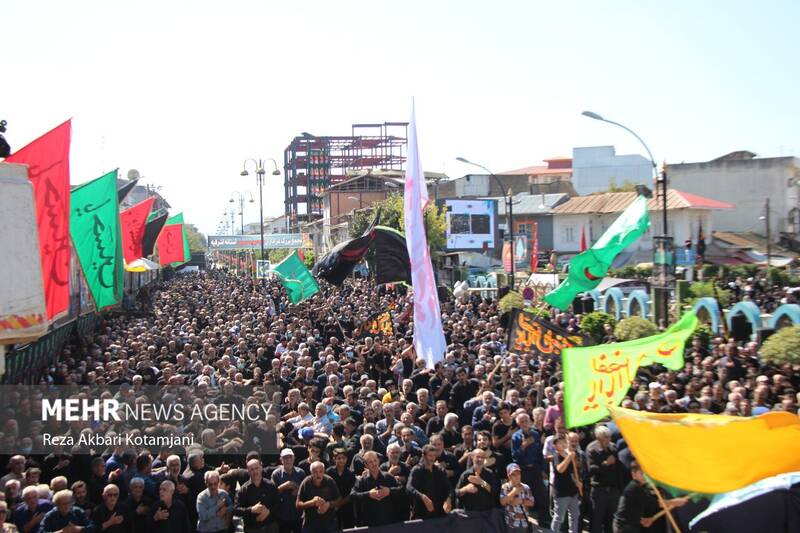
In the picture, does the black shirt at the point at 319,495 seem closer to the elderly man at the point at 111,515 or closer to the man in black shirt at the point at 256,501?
the man in black shirt at the point at 256,501

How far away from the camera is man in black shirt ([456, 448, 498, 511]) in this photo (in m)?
8.06

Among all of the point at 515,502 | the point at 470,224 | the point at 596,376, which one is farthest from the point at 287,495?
the point at 470,224

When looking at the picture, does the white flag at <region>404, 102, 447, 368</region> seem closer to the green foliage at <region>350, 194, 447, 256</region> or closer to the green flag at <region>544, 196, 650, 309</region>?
the green flag at <region>544, 196, 650, 309</region>

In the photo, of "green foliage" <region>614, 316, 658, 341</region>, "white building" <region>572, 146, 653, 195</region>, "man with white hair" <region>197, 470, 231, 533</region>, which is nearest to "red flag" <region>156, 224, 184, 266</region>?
"green foliage" <region>614, 316, 658, 341</region>

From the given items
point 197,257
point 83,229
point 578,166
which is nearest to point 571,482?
point 83,229

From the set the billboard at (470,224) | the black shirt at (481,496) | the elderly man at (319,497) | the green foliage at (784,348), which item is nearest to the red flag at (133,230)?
the green foliage at (784,348)

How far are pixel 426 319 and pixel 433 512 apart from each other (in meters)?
4.69

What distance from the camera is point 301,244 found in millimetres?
66000

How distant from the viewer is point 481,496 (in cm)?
811

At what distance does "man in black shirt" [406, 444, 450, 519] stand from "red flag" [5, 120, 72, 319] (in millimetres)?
4382

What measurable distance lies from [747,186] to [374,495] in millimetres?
51862

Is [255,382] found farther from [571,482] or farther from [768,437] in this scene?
[768,437]

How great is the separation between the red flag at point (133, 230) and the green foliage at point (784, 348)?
16.6 m

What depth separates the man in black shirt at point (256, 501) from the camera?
26.0ft
